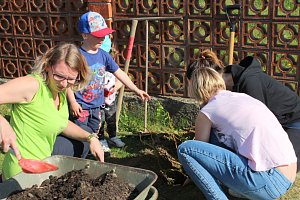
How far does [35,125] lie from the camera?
2.64 meters

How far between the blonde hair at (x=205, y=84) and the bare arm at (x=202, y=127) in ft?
0.41

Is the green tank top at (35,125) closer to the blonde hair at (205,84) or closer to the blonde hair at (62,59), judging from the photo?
the blonde hair at (62,59)

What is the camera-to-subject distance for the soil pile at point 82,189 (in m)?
2.05

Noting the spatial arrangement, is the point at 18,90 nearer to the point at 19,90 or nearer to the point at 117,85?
the point at 19,90

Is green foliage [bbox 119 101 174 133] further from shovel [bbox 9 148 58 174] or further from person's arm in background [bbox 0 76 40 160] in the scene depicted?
shovel [bbox 9 148 58 174]

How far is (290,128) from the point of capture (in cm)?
327

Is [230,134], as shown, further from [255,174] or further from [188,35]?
[188,35]

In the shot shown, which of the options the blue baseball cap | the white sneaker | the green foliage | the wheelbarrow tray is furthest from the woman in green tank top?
the green foliage

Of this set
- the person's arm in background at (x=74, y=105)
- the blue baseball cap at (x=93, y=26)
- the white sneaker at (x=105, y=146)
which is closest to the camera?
the person's arm in background at (x=74, y=105)

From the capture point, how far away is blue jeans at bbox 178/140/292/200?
2.66m

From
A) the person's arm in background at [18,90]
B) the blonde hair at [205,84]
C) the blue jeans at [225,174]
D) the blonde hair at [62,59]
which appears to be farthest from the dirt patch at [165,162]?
the person's arm in background at [18,90]

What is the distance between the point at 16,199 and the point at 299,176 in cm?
249

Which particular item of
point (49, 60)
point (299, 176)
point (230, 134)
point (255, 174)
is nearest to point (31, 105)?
point (49, 60)

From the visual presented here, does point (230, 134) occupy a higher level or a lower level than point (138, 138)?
higher
